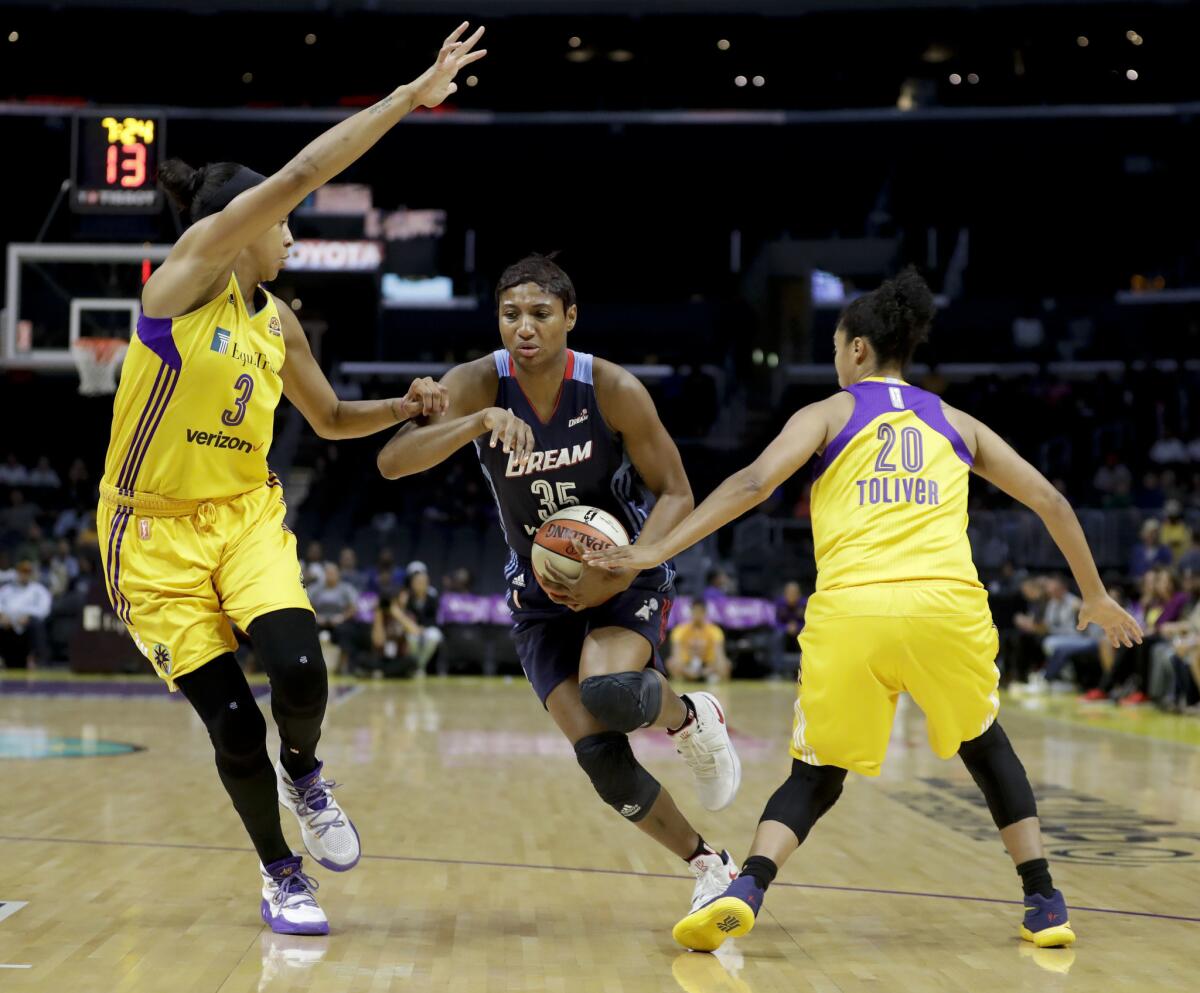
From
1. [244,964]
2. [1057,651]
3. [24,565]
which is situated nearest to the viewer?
[244,964]

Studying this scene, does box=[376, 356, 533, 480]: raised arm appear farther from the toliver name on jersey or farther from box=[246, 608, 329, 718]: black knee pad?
box=[246, 608, 329, 718]: black knee pad

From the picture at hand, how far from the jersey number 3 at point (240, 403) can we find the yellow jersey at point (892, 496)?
1656mm

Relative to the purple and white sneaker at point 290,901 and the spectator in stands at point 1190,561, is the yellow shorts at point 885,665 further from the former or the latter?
the spectator in stands at point 1190,561

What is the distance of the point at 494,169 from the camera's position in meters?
28.2

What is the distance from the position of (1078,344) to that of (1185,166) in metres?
3.72

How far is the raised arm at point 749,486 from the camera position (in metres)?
3.96

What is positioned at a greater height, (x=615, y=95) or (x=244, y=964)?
(x=615, y=95)

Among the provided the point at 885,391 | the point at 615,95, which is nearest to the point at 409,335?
the point at 615,95

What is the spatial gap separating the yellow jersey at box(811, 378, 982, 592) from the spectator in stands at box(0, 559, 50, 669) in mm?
16390

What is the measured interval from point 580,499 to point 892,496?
1.02 meters

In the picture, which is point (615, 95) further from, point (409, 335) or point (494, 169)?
point (409, 335)

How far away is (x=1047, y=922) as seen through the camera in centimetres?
406

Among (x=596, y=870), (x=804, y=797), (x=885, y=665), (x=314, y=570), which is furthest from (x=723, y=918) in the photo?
(x=314, y=570)

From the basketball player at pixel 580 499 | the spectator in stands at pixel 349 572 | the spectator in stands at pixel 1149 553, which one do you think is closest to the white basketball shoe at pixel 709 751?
the basketball player at pixel 580 499
